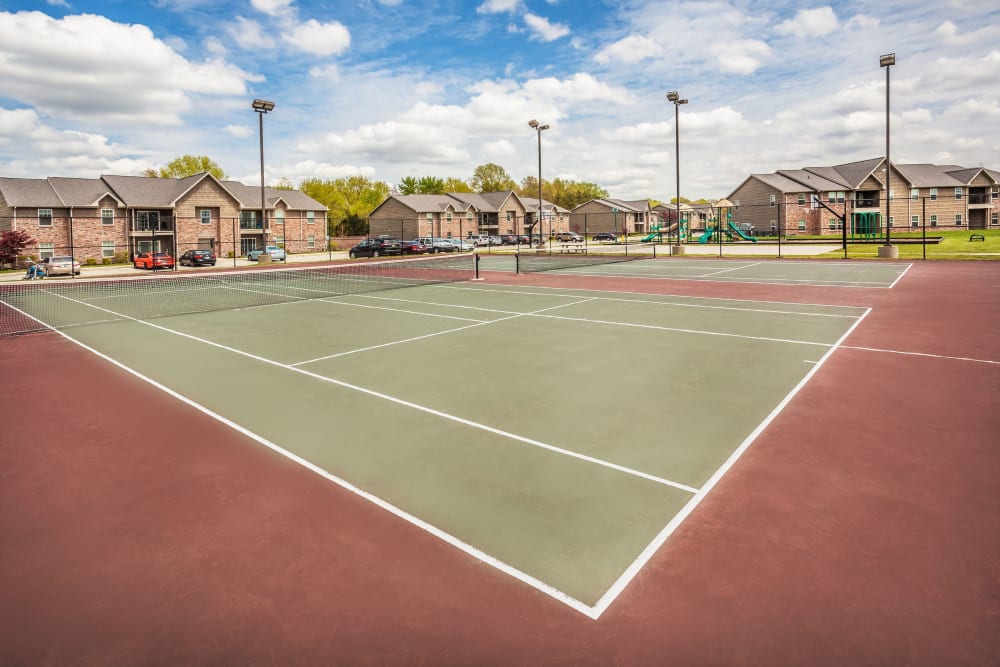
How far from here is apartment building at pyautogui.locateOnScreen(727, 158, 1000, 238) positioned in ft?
239

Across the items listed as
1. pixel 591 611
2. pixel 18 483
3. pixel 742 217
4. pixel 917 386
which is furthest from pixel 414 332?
pixel 742 217

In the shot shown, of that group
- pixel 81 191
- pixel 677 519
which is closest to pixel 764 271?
Answer: pixel 677 519

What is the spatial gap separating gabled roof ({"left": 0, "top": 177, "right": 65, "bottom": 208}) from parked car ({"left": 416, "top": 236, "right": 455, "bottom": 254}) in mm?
31566

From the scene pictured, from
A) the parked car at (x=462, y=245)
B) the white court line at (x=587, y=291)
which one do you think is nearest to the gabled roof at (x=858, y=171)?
the parked car at (x=462, y=245)

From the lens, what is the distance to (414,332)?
573 inches

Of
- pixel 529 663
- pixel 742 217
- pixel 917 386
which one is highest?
pixel 742 217

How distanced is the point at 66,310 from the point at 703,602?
915 inches

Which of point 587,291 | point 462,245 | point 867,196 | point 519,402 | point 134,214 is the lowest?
point 519,402

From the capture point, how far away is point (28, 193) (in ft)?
171

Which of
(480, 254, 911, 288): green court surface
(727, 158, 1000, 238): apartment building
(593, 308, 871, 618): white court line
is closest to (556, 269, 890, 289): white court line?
(480, 254, 911, 288): green court surface

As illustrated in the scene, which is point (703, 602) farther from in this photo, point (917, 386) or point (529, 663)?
point (917, 386)

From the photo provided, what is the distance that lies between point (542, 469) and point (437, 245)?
53.5 meters

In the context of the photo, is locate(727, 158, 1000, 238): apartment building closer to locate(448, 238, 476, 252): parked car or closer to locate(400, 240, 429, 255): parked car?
locate(448, 238, 476, 252): parked car

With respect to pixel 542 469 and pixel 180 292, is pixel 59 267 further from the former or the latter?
pixel 542 469
